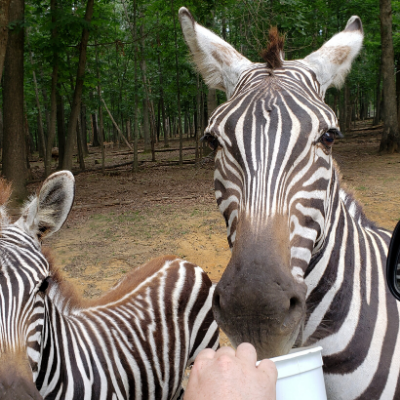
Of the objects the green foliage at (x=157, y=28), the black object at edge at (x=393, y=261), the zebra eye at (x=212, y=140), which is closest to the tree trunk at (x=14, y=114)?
the green foliage at (x=157, y=28)

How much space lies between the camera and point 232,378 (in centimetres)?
108

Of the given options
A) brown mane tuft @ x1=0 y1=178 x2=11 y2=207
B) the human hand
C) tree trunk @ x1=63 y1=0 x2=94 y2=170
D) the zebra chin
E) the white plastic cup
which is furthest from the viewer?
tree trunk @ x1=63 y1=0 x2=94 y2=170

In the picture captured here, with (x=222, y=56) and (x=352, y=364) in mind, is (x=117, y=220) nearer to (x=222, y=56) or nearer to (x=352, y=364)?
(x=222, y=56)

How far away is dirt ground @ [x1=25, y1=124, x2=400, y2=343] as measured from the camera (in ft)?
23.1

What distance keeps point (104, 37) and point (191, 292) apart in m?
13.0

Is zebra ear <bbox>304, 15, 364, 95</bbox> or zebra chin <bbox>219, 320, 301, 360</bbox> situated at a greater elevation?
zebra ear <bbox>304, 15, 364, 95</bbox>

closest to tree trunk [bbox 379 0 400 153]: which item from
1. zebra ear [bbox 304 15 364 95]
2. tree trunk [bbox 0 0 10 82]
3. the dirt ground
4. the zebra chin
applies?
the dirt ground

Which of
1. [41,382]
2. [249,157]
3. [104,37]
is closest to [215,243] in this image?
[41,382]

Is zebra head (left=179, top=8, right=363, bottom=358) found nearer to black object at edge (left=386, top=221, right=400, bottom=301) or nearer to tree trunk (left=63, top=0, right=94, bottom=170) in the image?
black object at edge (left=386, top=221, right=400, bottom=301)

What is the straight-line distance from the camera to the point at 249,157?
1.81 meters

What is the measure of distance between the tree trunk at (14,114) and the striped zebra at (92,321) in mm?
7834

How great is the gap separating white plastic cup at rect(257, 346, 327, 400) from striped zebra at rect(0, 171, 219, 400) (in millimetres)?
1516

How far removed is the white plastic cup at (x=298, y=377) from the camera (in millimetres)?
1226

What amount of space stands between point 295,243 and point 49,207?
5.68ft
